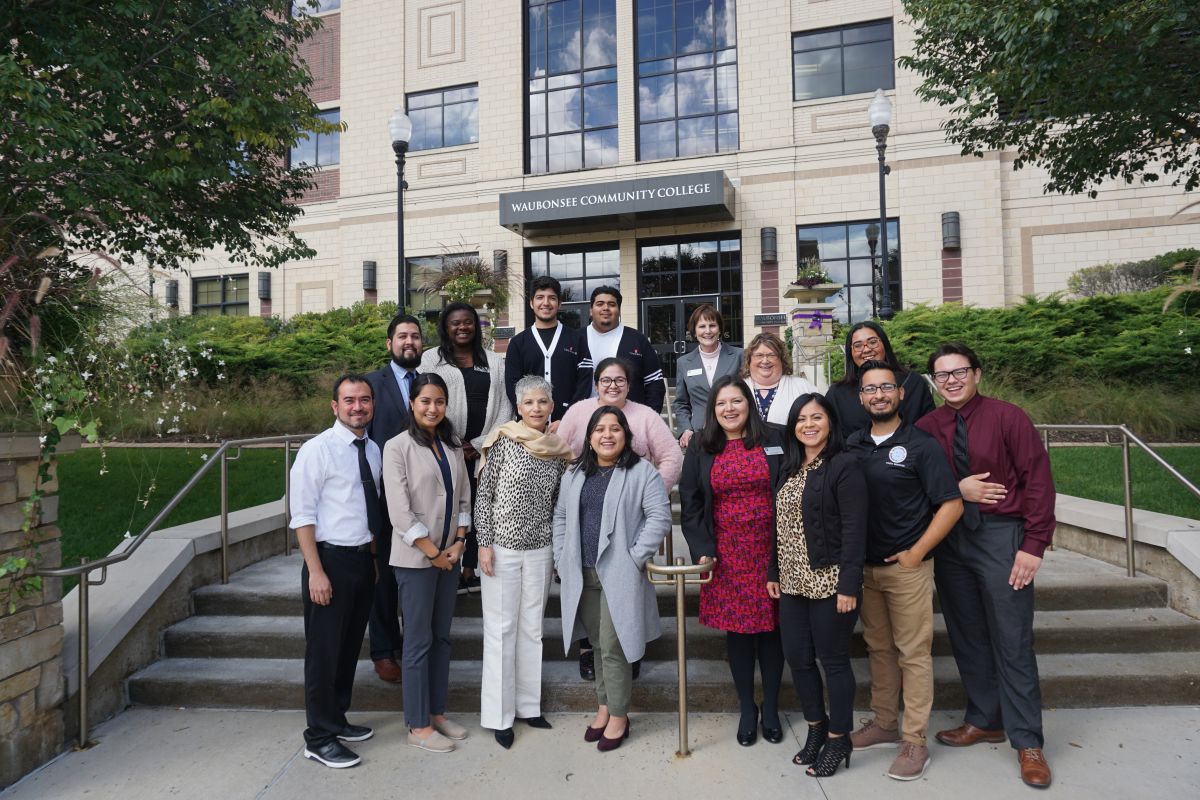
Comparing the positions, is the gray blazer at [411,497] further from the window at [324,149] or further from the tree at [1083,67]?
the window at [324,149]

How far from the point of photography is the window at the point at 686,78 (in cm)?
1688

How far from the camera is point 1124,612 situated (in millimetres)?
4535

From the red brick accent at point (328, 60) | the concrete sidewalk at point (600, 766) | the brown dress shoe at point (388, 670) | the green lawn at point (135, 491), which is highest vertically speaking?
the red brick accent at point (328, 60)

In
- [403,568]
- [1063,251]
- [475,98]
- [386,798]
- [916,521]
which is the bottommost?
[386,798]

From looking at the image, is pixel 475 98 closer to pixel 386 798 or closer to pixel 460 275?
pixel 460 275

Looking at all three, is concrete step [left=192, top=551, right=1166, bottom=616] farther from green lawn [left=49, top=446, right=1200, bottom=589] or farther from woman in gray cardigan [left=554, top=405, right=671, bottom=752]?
woman in gray cardigan [left=554, top=405, right=671, bottom=752]

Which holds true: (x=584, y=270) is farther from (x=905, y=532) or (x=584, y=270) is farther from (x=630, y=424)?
(x=905, y=532)

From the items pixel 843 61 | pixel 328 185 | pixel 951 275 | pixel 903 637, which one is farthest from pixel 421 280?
pixel 903 637

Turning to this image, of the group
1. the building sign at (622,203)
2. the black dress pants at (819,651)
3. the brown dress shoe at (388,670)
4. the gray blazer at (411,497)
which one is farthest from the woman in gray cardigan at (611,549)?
the building sign at (622,203)

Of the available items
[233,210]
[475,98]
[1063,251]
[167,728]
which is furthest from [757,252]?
[167,728]

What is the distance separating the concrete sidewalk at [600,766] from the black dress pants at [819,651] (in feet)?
1.00

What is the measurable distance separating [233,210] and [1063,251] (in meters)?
16.5

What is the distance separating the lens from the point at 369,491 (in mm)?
3699

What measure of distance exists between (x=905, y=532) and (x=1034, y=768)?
1250 millimetres
